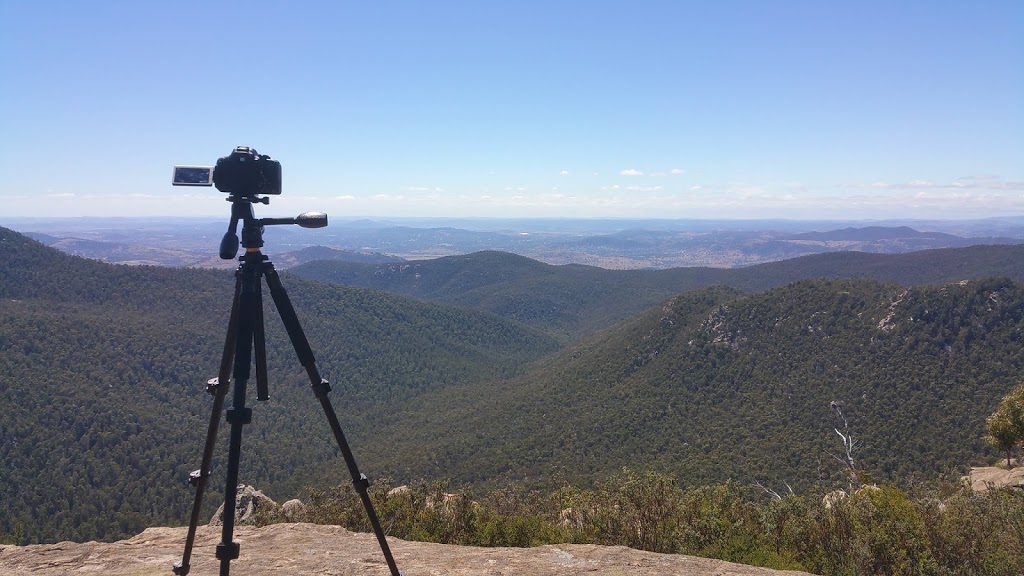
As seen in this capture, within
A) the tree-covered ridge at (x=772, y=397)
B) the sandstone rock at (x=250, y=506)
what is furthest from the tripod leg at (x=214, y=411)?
the tree-covered ridge at (x=772, y=397)

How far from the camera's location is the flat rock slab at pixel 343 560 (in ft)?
15.3

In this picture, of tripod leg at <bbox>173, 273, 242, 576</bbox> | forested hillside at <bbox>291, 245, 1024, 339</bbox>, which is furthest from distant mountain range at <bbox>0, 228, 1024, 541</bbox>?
tripod leg at <bbox>173, 273, 242, 576</bbox>

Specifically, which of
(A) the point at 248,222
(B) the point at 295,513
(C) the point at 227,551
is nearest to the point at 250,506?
(B) the point at 295,513

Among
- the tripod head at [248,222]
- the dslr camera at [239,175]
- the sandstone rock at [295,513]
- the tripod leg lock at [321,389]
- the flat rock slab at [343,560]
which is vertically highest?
the dslr camera at [239,175]

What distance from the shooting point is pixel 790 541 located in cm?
698

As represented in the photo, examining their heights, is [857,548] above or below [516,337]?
above

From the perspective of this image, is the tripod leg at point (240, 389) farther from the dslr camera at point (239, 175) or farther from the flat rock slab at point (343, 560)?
the flat rock slab at point (343, 560)

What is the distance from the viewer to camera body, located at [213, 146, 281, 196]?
364 centimetres

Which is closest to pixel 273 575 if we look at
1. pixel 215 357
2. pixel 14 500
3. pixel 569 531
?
pixel 569 531

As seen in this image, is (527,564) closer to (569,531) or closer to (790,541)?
(569,531)

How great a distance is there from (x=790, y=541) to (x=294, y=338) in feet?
24.3

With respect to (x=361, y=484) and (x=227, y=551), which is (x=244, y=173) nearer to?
(x=361, y=484)

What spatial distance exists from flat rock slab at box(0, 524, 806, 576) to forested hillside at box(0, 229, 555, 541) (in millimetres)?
29985

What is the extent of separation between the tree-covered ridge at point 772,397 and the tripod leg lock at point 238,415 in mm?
24850
